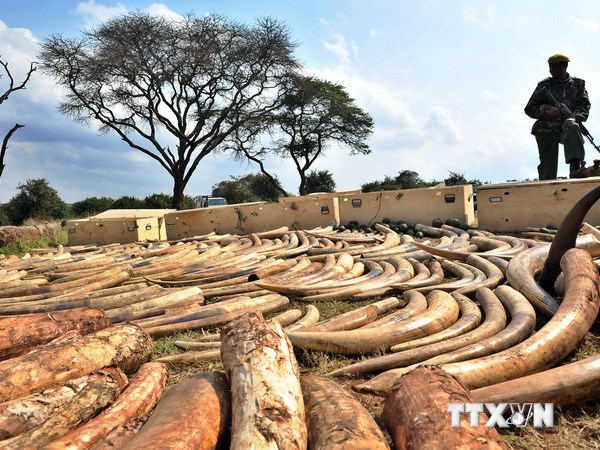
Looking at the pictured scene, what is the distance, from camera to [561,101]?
7988 mm

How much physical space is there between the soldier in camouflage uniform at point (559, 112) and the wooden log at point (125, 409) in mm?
7591

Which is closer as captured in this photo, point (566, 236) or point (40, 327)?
point (40, 327)

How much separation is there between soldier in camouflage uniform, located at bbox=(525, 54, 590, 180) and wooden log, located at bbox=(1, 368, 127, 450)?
7.81 m

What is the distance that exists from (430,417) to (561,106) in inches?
306

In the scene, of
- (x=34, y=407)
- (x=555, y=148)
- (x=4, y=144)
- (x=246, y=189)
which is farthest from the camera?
(x=246, y=189)

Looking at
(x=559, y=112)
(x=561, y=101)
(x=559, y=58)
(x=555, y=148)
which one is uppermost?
(x=559, y=58)

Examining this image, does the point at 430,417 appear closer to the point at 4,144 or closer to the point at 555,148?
→ the point at 555,148

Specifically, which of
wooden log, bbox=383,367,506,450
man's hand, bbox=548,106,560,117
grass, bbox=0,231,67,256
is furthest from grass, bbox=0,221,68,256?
wooden log, bbox=383,367,506,450

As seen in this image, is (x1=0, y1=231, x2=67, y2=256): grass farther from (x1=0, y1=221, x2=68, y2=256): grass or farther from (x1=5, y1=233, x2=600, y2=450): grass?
(x1=5, y1=233, x2=600, y2=450): grass

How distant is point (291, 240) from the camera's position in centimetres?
775

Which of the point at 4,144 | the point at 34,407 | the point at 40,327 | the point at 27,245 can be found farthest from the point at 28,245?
the point at 34,407

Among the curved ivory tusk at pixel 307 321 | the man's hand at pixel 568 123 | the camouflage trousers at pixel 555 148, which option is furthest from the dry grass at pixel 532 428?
the camouflage trousers at pixel 555 148

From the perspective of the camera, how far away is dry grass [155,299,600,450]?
1.83 m

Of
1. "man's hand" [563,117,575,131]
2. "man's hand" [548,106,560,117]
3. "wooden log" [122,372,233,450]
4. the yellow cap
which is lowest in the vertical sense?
"wooden log" [122,372,233,450]
